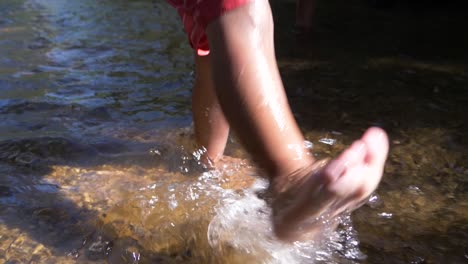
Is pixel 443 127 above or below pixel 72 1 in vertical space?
above

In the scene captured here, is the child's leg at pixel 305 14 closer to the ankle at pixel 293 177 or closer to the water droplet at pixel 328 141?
the water droplet at pixel 328 141

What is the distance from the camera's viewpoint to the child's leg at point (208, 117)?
1750mm

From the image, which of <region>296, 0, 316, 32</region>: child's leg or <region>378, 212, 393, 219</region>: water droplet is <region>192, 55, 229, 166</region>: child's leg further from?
<region>296, 0, 316, 32</region>: child's leg

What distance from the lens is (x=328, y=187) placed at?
99cm

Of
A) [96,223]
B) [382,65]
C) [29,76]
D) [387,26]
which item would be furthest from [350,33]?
[96,223]

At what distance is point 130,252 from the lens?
1.30 meters

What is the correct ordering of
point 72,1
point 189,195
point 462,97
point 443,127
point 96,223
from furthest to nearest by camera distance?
point 72,1 → point 462,97 → point 443,127 → point 189,195 → point 96,223

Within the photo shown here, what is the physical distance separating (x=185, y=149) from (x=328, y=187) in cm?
93

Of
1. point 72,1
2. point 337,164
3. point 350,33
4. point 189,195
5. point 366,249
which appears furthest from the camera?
point 72,1

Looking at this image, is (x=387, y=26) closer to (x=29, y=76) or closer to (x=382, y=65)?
(x=382, y=65)

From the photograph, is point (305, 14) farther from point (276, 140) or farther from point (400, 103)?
point (276, 140)

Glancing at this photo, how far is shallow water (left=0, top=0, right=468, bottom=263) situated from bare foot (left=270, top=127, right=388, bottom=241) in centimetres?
12

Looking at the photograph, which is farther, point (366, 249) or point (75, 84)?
point (75, 84)

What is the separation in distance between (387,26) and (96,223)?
282 cm
